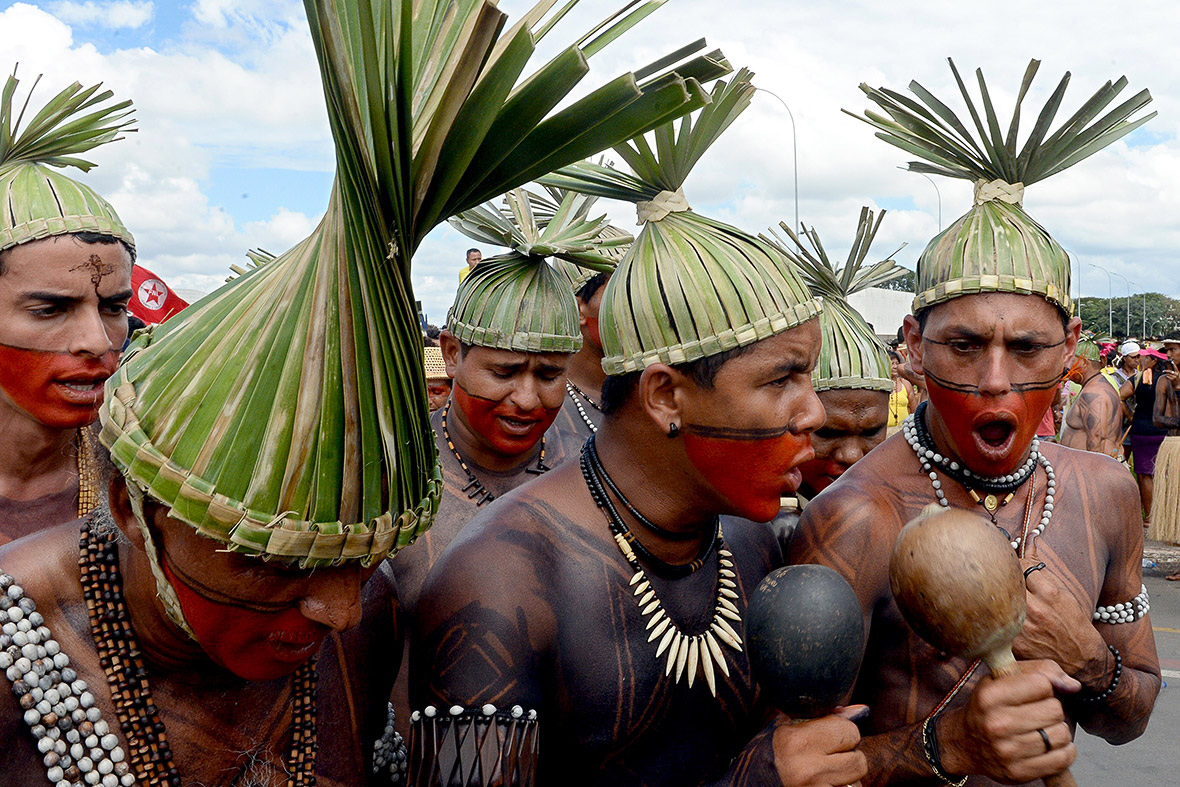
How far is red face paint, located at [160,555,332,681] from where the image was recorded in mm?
1651

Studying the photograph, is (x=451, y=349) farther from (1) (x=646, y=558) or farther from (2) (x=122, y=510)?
(2) (x=122, y=510)

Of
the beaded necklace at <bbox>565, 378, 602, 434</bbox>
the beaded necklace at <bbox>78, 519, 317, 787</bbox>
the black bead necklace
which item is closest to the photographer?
the beaded necklace at <bbox>78, 519, 317, 787</bbox>

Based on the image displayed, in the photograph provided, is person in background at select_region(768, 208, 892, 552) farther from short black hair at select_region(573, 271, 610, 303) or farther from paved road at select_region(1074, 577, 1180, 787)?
paved road at select_region(1074, 577, 1180, 787)

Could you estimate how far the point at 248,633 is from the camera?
66.3 inches

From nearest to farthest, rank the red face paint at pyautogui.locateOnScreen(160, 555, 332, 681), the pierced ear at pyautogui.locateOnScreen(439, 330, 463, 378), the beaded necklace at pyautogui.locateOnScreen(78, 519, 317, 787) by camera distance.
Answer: the red face paint at pyautogui.locateOnScreen(160, 555, 332, 681)
the beaded necklace at pyautogui.locateOnScreen(78, 519, 317, 787)
the pierced ear at pyautogui.locateOnScreen(439, 330, 463, 378)

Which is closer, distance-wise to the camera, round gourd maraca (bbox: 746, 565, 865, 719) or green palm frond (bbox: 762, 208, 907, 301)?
round gourd maraca (bbox: 746, 565, 865, 719)

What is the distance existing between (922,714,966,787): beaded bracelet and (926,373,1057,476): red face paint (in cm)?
79

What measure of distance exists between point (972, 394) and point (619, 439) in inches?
40.9

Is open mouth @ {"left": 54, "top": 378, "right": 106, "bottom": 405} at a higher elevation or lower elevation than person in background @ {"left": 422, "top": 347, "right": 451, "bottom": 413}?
higher

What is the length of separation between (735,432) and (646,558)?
0.39 meters

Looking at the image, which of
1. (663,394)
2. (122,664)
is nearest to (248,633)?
(122,664)

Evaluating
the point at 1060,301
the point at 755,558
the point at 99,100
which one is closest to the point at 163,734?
the point at 755,558

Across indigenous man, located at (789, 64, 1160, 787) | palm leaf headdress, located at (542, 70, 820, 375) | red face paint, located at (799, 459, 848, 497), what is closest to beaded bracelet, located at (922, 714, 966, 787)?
indigenous man, located at (789, 64, 1160, 787)

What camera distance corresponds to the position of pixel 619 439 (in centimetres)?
240
